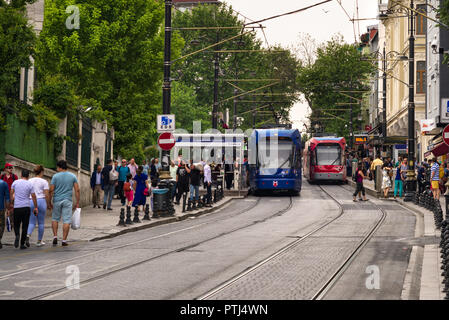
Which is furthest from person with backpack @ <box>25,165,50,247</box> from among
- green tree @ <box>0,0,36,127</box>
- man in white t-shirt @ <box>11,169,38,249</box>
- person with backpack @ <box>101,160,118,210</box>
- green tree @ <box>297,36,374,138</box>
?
green tree @ <box>297,36,374,138</box>

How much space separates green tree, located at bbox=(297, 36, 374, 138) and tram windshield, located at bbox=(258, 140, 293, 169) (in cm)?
4451

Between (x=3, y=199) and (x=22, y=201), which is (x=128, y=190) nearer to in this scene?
(x=3, y=199)

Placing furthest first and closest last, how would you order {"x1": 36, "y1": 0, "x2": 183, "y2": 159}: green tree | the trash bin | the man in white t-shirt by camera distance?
{"x1": 36, "y1": 0, "x2": 183, "y2": 159}: green tree → the trash bin → the man in white t-shirt

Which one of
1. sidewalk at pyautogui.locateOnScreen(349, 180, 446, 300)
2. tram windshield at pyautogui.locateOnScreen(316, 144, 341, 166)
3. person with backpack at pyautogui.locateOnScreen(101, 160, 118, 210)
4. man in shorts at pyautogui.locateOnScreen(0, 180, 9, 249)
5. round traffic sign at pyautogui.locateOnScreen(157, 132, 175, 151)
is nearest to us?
sidewalk at pyautogui.locateOnScreen(349, 180, 446, 300)

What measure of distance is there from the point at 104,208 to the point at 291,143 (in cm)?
1318

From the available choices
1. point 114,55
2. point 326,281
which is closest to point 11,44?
point 326,281

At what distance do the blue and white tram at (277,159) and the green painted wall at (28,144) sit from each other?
1423 cm

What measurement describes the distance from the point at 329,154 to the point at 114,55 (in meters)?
16.4

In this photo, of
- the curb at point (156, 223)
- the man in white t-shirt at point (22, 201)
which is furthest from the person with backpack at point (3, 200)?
the curb at point (156, 223)

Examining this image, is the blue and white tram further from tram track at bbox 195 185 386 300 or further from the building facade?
tram track at bbox 195 185 386 300

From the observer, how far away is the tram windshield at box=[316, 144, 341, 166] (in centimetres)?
5261

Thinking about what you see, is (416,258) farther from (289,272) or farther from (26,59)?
(26,59)

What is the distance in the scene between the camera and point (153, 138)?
2810 inches

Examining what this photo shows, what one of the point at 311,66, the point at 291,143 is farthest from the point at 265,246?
the point at 311,66
